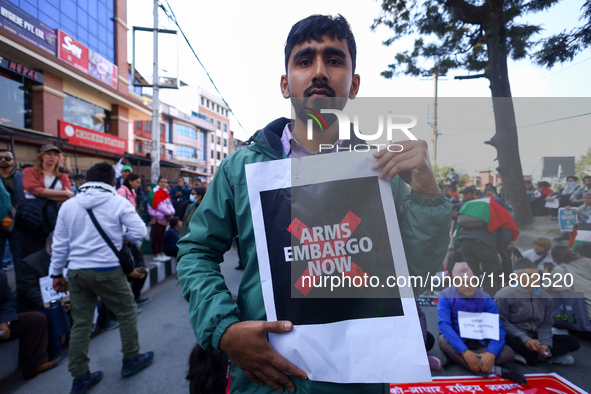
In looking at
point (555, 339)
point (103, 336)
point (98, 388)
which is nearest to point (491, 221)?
point (555, 339)

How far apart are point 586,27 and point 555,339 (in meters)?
2.63

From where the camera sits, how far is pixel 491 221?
1.97m

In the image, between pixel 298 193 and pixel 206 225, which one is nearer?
pixel 298 193

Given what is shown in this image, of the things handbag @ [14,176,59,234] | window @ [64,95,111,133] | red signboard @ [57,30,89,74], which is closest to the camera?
handbag @ [14,176,59,234]

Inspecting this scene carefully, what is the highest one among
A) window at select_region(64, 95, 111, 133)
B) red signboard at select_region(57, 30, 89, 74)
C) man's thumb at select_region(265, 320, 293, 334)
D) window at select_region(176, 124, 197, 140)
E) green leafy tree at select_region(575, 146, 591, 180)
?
window at select_region(176, 124, 197, 140)

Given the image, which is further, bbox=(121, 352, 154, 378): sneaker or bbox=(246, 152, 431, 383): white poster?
bbox=(121, 352, 154, 378): sneaker

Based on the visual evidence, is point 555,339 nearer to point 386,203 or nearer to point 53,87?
point 386,203

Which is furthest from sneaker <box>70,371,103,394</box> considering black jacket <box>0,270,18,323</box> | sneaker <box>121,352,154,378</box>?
black jacket <box>0,270,18,323</box>

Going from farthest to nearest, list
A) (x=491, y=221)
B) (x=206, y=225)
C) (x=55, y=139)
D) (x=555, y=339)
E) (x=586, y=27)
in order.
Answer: (x=55, y=139) < (x=555, y=339) < (x=491, y=221) < (x=586, y=27) < (x=206, y=225)

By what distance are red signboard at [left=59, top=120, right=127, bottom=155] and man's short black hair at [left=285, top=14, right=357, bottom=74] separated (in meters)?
13.1

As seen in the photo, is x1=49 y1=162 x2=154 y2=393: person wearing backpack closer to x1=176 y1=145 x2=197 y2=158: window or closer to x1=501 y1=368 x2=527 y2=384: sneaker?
x1=501 y1=368 x2=527 y2=384: sneaker

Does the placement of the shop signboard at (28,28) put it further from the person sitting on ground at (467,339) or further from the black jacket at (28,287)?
the person sitting on ground at (467,339)

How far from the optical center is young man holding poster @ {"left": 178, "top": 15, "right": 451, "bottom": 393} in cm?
72

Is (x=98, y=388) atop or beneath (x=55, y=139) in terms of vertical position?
beneath
